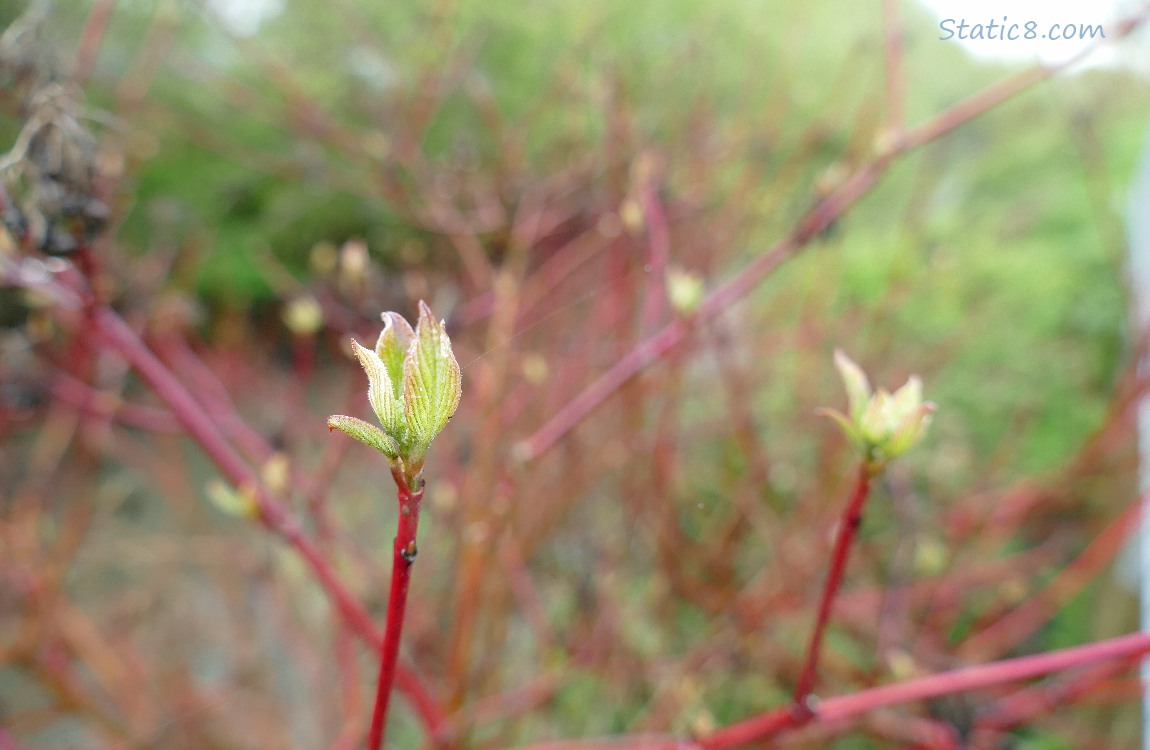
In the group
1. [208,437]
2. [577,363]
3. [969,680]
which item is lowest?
[969,680]

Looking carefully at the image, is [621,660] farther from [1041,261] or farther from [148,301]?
[1041,261]

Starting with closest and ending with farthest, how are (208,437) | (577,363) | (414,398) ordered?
(414,398), (208,437), (577,363)

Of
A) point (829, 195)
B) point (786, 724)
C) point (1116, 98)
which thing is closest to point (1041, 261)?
point (1116, 98)

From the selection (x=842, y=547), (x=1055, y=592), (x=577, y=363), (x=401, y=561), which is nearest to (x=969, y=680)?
(x=842, y=547)

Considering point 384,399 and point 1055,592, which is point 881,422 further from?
point 1055,592

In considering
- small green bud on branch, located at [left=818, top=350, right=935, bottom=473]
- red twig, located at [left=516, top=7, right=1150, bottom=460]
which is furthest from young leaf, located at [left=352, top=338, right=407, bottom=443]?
red twig, located at [left=516, top=7, right=1150, bottom=460]

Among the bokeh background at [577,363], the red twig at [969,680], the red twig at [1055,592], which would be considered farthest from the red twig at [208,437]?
the red twig at [1055,592]

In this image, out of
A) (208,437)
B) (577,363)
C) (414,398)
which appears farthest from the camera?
(577,363)

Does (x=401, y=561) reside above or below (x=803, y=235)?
below
